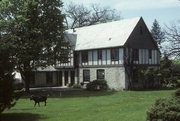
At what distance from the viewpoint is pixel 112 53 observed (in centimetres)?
3931

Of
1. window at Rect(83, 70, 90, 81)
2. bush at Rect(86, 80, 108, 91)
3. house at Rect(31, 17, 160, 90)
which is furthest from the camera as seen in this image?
window at Rect(83, 70, 90, 81)

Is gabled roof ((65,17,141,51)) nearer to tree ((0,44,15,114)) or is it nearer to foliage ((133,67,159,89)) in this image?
foliage ((133,67,159,89))

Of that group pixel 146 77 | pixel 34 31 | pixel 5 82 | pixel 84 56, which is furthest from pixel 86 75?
pixel 5 82

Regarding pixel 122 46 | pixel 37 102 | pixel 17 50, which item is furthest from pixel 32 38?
pixel 37 102

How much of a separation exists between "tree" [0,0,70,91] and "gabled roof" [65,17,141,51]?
5.86m

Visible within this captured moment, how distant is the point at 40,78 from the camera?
48812 millimetres

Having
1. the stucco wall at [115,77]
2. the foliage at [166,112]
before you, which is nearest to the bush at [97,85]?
the stucco wall at [115,77]

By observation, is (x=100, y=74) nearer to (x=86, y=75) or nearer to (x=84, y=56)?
(x=86, y=75)

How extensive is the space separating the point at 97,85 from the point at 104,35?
714 centimetres

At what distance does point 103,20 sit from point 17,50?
1577 inches

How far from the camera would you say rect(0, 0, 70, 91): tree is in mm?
33938

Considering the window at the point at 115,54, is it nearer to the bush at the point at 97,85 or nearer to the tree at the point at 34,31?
the bush at the point at 97,85

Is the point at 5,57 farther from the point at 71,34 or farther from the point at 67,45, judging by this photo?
the point at 71,34

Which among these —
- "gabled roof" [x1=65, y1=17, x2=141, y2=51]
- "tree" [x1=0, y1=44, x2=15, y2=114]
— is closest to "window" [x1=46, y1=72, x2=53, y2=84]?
"gabled roof" [x1=65, y1=17, x2=141, y2=51]
